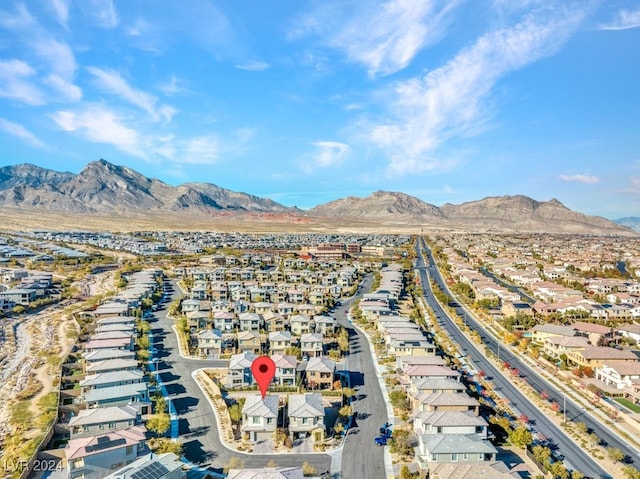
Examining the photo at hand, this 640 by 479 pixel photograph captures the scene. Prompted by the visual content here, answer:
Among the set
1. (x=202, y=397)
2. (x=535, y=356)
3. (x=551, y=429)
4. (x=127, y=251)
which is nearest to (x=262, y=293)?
(x=202, y=397)

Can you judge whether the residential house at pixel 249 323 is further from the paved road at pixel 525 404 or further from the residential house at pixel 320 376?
the paved road at pixel 525 404

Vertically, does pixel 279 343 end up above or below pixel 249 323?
below

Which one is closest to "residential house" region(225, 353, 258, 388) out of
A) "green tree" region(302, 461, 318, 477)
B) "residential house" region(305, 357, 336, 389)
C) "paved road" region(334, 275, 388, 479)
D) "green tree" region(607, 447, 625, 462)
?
"residential house" region(305, 357, 336, 389)

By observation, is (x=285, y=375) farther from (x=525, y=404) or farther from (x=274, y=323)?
(x=525, y=404)

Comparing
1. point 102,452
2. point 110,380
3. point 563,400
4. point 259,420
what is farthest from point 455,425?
point 110,380

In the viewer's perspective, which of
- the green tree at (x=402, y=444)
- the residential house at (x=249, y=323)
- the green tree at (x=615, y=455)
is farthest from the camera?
the residential house at (x=249, y=323)

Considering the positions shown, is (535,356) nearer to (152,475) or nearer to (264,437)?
(264,437)

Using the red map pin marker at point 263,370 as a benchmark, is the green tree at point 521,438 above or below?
below

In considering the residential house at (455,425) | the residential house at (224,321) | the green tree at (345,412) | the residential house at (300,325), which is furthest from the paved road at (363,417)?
the residential house at (224,321)
